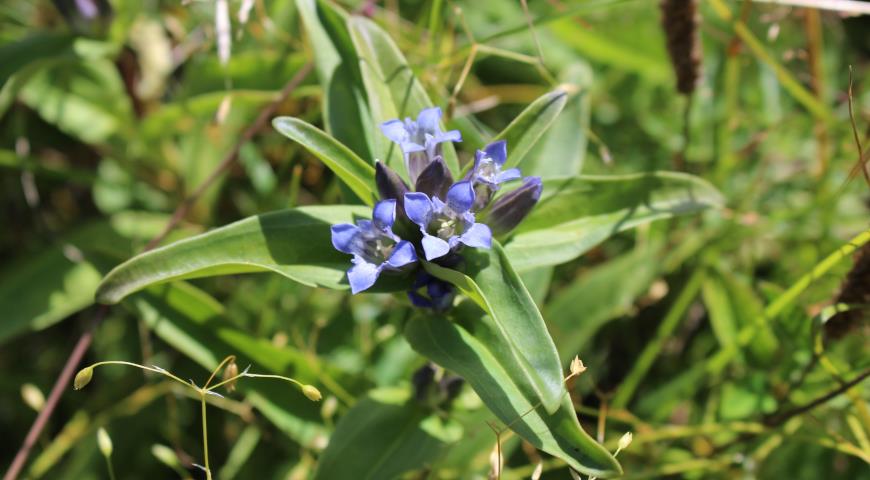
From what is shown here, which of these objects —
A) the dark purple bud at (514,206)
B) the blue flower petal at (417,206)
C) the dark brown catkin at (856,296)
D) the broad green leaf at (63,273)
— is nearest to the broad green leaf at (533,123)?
the dark purple bud at (514,206)

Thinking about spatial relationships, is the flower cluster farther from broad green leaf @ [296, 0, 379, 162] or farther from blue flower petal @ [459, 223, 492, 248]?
broad green leaf @ [296, 0, 379, 162]

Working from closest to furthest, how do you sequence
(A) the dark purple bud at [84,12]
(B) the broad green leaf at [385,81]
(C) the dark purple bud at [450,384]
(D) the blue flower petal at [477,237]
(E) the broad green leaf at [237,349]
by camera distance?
1. (D) the blue flower petal at [477,237]
2. (B) the broad green leaf at [385,81]
3. (C) the dark purple bud at [450,384]
4. (E) the broad green leaf at [237,349]
5. (A) the dark purple bud at [84,12]

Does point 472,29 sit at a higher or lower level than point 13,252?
higher

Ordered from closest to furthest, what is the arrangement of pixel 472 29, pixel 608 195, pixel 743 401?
pixel 608 195 < pixel 743 401 < pixel 472 29

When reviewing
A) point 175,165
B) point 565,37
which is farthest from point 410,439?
point 565,37

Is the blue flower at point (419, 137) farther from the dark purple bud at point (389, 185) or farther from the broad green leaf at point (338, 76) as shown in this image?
the broad green leaf at point (338, 76)

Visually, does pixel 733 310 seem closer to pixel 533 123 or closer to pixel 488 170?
pixel 533 123

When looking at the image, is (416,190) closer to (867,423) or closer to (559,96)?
(559,96)
